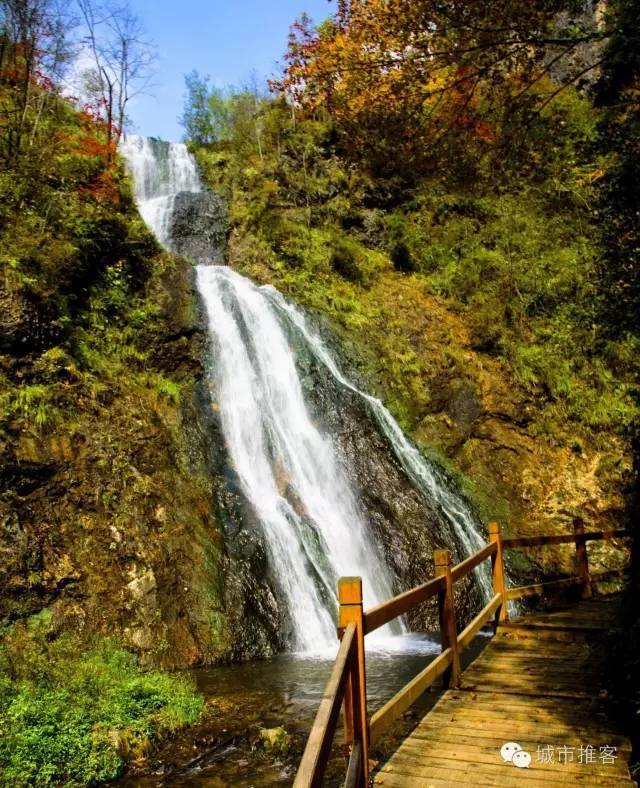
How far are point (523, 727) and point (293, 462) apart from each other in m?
7.89

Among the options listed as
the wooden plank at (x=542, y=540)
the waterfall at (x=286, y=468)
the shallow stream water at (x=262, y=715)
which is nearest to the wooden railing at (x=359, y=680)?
the shallow stream water at (x=262, y=715)

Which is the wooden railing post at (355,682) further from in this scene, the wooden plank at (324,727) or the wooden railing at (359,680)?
the wooden plank at (324,727)

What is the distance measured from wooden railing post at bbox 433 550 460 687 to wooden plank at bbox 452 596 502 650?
0.21 m

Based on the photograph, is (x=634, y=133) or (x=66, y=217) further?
(x=66, y=217)

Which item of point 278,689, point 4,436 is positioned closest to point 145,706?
point 278,689

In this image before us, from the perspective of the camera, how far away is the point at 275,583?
932 centimetres

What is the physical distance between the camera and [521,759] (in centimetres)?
386

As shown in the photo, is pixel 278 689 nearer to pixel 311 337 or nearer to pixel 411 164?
pixel 411 164

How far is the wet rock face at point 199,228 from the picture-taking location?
19.9 metres

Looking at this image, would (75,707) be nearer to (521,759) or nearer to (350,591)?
(350,591)

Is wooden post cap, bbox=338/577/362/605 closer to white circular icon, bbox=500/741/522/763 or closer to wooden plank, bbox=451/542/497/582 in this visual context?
white circular icon, bbox=500/741/522/763

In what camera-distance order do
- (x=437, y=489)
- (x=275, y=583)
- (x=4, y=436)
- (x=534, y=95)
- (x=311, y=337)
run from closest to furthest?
(x=534, y=95), (x=4, y=436), (x=275, y=583), (x=437, y=489), (x=311, y=337)

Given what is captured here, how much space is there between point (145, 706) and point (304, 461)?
6331 mm

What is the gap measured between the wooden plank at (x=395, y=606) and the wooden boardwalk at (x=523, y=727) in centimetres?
89
